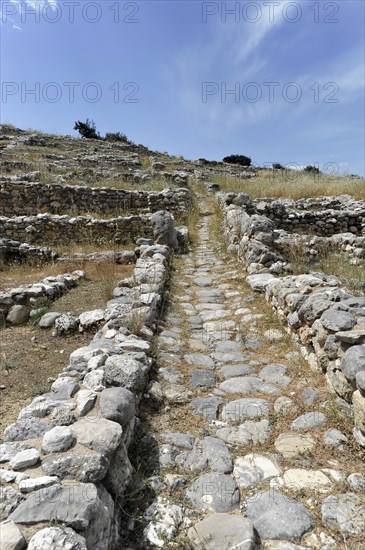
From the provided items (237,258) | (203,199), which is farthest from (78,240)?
(203,199)

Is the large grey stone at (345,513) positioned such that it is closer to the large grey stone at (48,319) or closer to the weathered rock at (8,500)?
the weathered rock at (8,500)

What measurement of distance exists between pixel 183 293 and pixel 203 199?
1182 centimetres

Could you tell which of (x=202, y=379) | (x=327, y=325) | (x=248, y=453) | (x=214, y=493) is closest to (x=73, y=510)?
(x=214, y=493)

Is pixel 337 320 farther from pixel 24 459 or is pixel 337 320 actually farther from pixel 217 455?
pixel 24 459

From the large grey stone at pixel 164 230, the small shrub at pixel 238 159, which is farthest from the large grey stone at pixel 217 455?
the small shrub at pixel 238 159

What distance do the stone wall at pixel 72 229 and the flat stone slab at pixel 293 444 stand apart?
323 inches

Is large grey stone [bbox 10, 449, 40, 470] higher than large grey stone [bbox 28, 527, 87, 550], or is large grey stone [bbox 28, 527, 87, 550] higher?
large grey stone [bbox 10, 449, 40, 470]

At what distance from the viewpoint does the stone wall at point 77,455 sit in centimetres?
160

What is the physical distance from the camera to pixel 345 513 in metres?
1.97

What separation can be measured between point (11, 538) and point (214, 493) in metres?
1.22

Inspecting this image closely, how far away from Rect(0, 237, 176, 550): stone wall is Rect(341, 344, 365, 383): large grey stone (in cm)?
168

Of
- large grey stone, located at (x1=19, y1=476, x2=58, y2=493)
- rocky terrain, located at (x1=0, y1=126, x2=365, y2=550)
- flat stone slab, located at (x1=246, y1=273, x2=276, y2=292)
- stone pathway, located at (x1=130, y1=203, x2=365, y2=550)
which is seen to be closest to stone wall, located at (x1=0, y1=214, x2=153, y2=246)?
rocky terrain, located at (x1=0, y1=126, x2=365, y2=550)

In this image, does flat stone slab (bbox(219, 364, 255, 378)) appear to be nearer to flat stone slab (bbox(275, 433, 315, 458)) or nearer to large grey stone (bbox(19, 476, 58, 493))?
flat stone slab (bbox(275, 433, 315, 458))

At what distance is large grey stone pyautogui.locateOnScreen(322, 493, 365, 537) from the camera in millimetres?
1890
